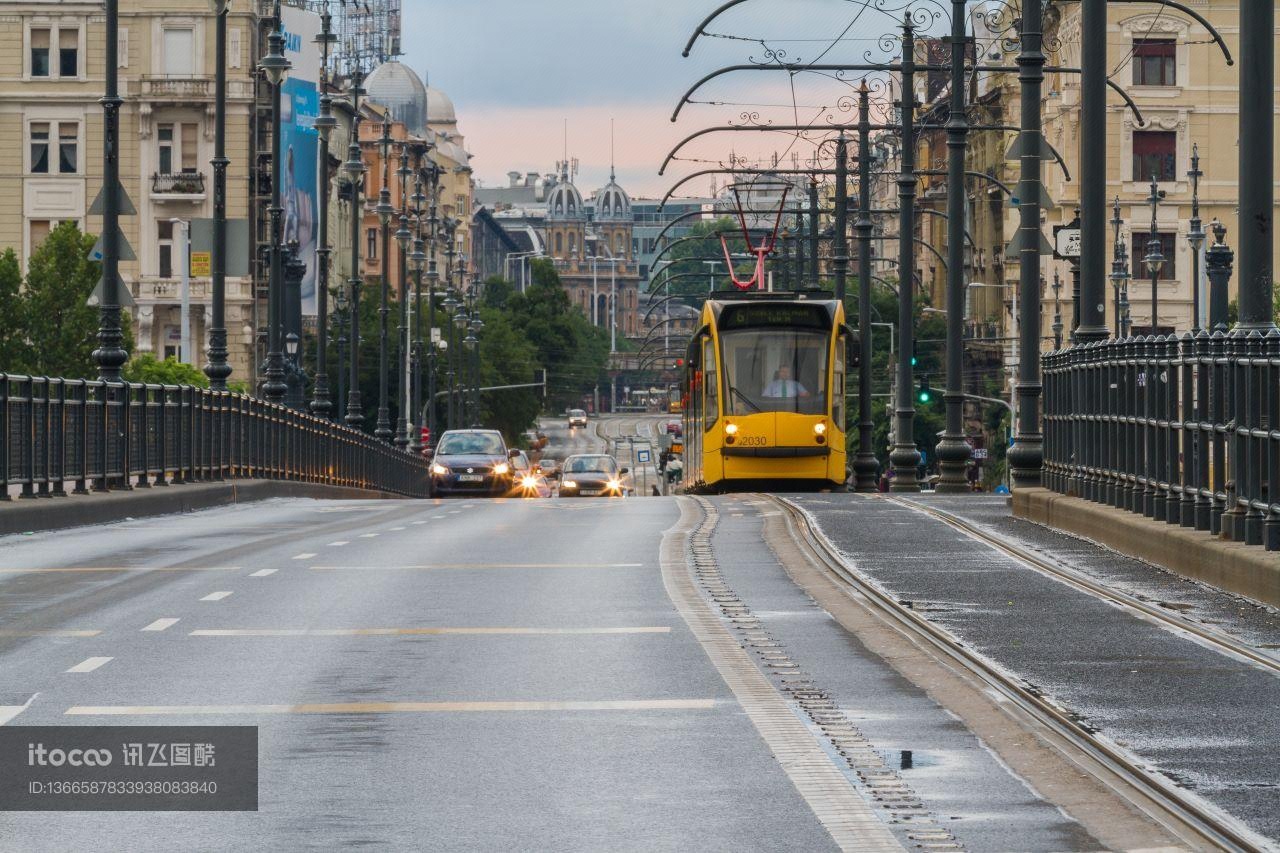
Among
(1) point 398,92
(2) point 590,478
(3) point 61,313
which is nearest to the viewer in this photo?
(2) point 590,478

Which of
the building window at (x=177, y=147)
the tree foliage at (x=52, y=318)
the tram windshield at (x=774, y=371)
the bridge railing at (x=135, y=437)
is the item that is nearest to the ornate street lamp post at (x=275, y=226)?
the bridge railing at (x=135, y=437)

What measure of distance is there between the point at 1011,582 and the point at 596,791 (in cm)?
828

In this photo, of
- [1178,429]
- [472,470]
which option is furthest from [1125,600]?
[472,470]

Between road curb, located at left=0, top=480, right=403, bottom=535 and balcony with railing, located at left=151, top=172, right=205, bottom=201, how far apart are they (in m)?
71.0

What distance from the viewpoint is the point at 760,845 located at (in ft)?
24.1

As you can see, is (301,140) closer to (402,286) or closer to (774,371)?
(402,286)

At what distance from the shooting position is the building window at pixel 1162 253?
8550 cm

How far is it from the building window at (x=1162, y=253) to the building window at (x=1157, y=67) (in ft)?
17.5

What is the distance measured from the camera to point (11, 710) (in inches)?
392

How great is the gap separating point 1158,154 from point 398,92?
296ft

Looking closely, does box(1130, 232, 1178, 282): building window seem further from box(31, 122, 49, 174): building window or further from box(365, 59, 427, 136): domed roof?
box(365, 59, 427, 136): domed roof

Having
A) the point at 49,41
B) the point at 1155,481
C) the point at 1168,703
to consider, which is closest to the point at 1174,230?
the point at 49,41

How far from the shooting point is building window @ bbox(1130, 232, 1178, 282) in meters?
85.5

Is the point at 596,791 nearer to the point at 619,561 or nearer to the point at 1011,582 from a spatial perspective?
the point at 1011,582
